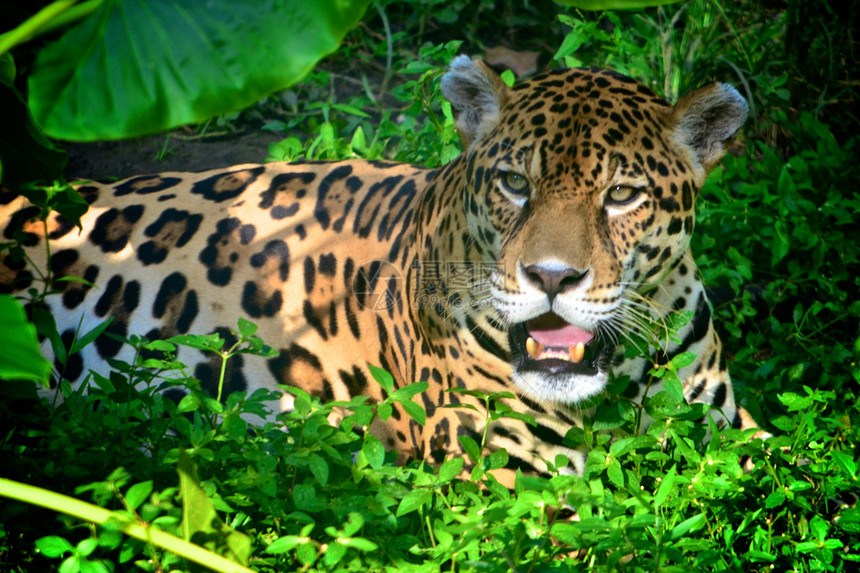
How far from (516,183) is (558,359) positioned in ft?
2.21

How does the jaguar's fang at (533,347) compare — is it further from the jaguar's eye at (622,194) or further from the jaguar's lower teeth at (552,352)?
the jaguar's eye at (622,194)

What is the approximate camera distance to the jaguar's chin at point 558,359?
126 inches

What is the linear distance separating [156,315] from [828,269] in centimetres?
360

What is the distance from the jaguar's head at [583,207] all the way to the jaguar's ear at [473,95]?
11 centimetres

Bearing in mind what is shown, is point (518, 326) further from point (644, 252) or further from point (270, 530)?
point (270, 530)

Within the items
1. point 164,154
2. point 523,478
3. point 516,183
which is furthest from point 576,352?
point 164,154

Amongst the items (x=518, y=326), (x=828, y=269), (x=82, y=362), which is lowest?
(x=828, y=269)

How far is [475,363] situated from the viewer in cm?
353

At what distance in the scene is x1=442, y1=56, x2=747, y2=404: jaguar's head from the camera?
10.3 feet

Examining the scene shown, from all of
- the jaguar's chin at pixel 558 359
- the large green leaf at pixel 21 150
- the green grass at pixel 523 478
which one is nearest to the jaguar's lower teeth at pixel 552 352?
the jaguar's chin at pixel 558 359

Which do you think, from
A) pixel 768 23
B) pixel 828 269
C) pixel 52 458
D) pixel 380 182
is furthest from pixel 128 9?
pixel 768 23

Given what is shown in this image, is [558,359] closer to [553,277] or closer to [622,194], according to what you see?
[553,277]

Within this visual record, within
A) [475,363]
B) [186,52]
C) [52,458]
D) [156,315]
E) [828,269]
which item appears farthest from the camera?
[828,269]

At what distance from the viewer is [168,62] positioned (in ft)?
4.91
